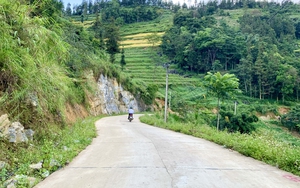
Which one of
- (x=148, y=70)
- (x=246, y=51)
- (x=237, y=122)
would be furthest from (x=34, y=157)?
(x=246, y=51)

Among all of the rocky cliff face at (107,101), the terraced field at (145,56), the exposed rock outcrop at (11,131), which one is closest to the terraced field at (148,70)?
the terraced field at (145,56)

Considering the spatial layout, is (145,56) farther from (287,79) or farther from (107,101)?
(107,101)

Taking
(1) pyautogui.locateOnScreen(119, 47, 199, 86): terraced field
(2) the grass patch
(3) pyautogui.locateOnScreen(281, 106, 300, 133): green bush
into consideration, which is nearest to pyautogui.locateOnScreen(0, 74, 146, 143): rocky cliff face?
(2) the grass patch

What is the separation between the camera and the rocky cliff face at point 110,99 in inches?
1298

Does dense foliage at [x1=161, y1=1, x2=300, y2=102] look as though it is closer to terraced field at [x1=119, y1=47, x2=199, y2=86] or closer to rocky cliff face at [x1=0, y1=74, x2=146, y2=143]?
terraced field at [x1=119, y1=47, x2=199, y2=86]

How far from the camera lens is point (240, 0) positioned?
145 metres

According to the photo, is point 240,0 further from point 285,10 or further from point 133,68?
point 133,68

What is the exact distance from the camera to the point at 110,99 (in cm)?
3781

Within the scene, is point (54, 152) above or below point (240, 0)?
below

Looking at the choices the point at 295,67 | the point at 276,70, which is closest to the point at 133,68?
the point at 276,70

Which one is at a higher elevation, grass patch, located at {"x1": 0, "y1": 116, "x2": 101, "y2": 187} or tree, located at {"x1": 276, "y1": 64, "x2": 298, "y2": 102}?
grass patch, located at {"x1": 0, "y1": 116, "x2": 101, "y2": 187}

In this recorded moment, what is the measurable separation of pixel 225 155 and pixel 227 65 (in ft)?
235

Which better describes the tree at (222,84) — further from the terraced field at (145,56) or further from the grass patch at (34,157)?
the terraced field at (145,56)

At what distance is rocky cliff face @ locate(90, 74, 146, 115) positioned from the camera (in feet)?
108
